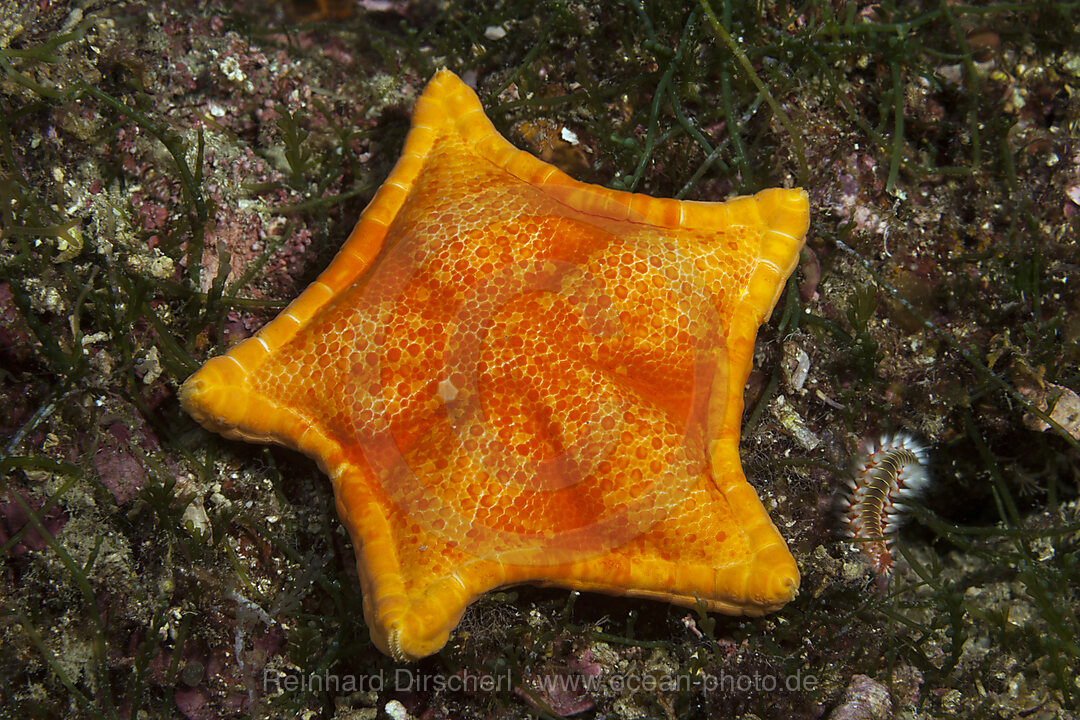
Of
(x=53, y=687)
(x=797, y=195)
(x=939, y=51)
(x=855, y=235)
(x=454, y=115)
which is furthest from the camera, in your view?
(x=939, y=51)

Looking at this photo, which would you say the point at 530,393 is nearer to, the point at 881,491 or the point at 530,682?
the point at 530,682

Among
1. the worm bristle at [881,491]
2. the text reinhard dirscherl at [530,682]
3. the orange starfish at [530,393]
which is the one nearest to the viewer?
the orange starfish at [530,393]

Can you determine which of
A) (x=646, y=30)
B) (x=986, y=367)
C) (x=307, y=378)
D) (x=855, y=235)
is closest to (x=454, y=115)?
(x=646, y=30)

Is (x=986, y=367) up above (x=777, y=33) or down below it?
below

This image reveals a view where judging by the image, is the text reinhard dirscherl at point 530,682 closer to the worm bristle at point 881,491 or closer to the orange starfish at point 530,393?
the orange starfish at point 530,393

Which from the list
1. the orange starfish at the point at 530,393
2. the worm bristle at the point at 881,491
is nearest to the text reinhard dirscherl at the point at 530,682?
the orange starfish at the point at 530,393

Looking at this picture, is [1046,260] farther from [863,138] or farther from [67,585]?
[67,585]
